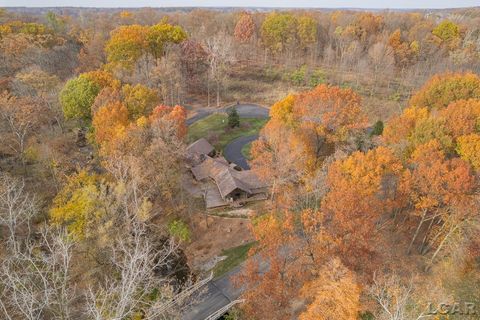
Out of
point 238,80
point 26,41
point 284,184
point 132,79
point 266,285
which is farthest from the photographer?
point 238,80

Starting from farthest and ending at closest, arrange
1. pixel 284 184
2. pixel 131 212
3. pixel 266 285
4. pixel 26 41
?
1. pixel 26 41
2. pixel 284 184
3. pixel 131 212
4. pixel 266 285

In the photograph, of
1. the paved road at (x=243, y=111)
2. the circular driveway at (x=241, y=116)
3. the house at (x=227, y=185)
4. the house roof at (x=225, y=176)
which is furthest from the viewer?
the paved road at (x=243, y=111)

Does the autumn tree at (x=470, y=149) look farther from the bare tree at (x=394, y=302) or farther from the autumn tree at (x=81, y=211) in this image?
the autumn tree at (x=81, y=211)

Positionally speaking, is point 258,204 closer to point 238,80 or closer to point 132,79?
point 132,79

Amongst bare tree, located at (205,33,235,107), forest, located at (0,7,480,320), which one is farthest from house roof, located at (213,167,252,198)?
bare tree, located at (205,33,235,107)

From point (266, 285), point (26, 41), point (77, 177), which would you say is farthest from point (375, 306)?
point (26, 41)

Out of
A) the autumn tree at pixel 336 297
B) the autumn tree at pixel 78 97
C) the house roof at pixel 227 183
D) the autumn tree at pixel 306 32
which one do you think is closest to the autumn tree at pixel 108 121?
the autumn tree at pixel 78 97

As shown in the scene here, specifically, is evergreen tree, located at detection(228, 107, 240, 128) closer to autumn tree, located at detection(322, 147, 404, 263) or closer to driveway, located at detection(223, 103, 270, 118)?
driveway, located at detection(223, 103, 270, 118)
